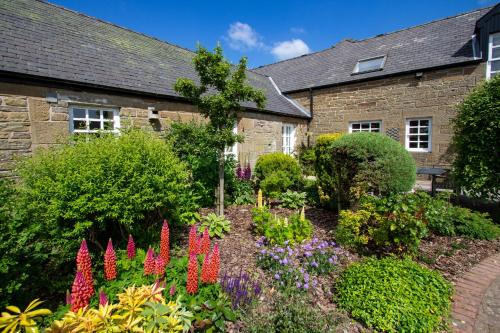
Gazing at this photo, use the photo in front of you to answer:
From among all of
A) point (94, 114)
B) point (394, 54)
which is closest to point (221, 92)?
point (94, 114)

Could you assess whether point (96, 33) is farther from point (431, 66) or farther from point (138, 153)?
point (431, 66)

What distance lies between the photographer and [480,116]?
5.80 metres

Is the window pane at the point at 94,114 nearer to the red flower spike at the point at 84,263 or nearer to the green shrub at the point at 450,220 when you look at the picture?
the red flower spike at the point at 84,263

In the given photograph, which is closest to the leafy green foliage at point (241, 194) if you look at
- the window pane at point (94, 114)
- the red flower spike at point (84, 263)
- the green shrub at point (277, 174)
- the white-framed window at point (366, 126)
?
the green shrub at point (277, 174)

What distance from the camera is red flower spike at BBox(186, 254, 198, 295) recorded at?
232 centimetres

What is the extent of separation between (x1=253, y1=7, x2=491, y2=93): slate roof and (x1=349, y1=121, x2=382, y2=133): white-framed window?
1.98 meters

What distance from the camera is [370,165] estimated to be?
4602 mm

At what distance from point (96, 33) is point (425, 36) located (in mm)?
13122

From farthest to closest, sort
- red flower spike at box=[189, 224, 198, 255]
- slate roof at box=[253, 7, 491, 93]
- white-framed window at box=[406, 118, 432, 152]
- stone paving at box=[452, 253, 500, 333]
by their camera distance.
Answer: white-framed window at box=[406, 118, 432, 152]
slate roof at box=[253, 7, 491, 93]
red flower spike at box=[189, 224, 198, 255]
stone paving at box=[452, 253, 500, 333]

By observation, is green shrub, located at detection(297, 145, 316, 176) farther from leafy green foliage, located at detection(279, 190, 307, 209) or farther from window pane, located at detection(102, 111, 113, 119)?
window pane, located at detection(102, 111, 113, 119)

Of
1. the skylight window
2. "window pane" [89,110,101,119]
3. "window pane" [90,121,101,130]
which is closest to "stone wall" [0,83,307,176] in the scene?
"window pane" [89,110,101,119]

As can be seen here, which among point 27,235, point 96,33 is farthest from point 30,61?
point 27,235

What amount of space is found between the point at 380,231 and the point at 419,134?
836cm

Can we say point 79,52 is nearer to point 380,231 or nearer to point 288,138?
point 380,231
